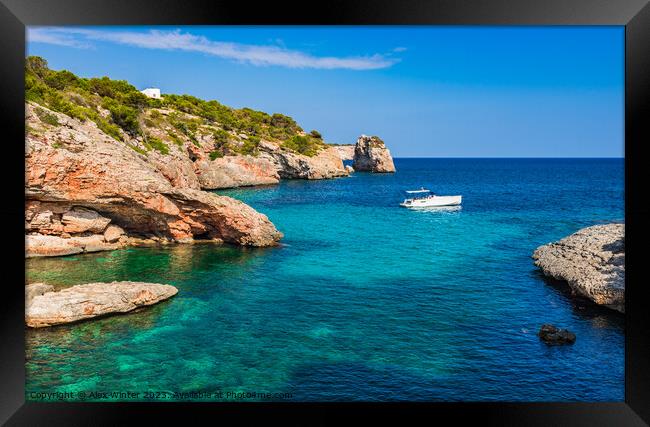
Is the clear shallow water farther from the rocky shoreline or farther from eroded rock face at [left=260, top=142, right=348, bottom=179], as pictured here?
eroded rock face at [left=260, top=142, right=348, bottom=179]

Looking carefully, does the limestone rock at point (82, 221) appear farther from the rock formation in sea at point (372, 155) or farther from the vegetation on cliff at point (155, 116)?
the rock formation in sea at point (372, 155)

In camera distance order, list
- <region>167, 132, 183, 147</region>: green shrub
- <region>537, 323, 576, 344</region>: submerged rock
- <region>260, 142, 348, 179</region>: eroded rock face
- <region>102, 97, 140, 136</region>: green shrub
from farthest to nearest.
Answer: <region>260, 142, 348, 179</region>: eroded rock face, <region>167, 132, 183, 147</region>: green shrub, <region>102, 97, 140, 136</region>: green shrub, <region>537, 323, 576, 344</region>: submerged rock

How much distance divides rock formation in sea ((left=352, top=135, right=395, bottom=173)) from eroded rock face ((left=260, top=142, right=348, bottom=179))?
14.7 m

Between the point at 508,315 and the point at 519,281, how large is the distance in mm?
3914

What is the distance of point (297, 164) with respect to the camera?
57.4 meters

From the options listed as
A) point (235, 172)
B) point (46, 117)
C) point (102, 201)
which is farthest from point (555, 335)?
point (235, 172)

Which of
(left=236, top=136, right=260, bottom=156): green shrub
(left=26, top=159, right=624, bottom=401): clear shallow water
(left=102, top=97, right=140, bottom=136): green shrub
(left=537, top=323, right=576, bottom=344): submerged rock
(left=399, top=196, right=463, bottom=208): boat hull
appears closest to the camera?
(left=26, top=159, right=624, bottom=401): clear shallow water

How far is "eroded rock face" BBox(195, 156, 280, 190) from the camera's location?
4081 cm

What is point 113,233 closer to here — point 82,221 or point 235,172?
point 82,221

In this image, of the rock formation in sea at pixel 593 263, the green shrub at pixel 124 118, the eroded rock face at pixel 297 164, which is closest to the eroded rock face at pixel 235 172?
the eroded rock face at pixel 297 164

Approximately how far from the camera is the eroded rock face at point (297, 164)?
55112mm

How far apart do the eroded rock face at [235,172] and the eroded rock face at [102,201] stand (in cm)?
2039

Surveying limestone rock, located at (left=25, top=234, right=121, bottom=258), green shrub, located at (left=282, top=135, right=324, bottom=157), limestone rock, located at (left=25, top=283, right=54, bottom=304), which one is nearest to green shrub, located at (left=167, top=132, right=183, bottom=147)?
limestone rock, located at (left=25, top=234, right=121, bottom=258)

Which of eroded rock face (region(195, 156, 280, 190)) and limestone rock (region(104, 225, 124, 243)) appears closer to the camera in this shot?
limestone rock (region(104, 225, 124, 243))
